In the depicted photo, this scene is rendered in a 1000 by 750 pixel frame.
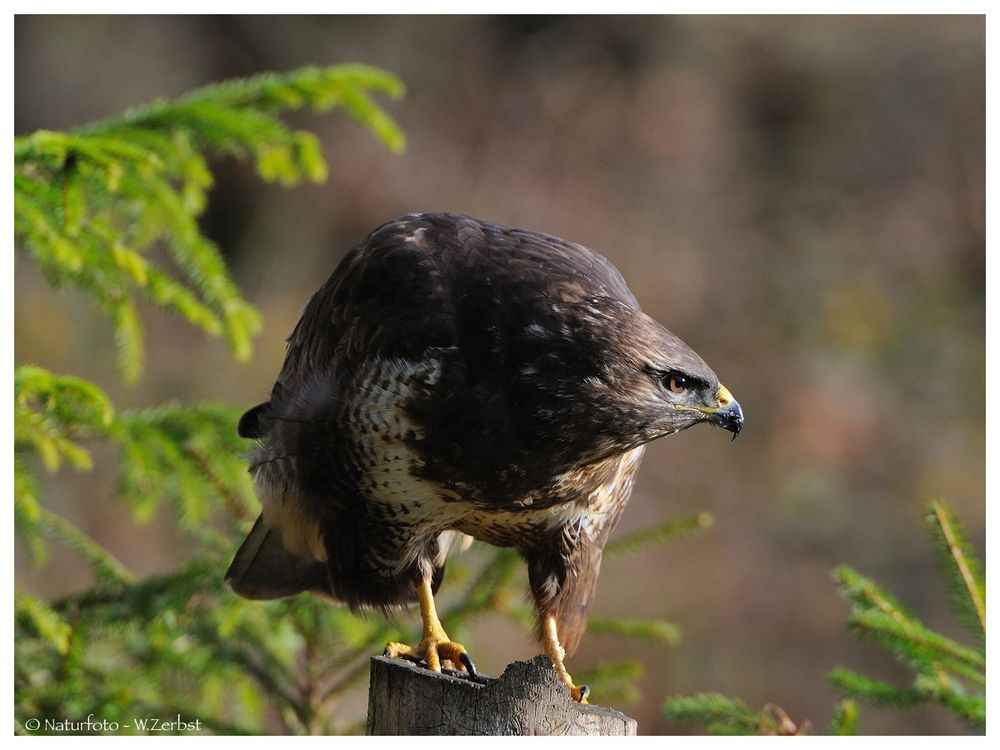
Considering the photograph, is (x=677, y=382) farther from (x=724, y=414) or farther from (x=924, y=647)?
(x=924, y=647)

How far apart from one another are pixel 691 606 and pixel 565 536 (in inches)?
255

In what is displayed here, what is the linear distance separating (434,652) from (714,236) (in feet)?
28.2

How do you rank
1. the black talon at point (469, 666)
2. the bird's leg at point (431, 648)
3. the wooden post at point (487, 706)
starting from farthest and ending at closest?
the bird's leg at point (431, 648) < the black talon at point (469, 666) < the wooden post at point (487, 706)

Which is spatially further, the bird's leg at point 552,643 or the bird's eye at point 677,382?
the bird's leg at point 552,643

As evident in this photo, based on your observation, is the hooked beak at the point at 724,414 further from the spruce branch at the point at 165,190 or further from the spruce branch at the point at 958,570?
the spruce branch at the point at 165,190

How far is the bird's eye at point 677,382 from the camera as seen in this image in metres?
2.89

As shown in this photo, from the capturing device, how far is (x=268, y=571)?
382 cm

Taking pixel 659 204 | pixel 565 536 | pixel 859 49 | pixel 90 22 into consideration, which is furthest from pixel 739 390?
pixel 565 536

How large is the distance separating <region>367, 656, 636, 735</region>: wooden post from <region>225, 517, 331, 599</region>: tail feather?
878 mm

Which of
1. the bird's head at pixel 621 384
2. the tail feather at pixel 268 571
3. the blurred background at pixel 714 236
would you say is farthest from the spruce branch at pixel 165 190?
the blurred background at pixel 714 236

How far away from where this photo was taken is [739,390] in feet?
35.4

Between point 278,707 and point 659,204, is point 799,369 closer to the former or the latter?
point 659,204

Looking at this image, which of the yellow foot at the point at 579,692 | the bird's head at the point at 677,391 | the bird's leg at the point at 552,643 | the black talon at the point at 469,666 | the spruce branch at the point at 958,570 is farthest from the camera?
the bird's leg at the point at 552,643

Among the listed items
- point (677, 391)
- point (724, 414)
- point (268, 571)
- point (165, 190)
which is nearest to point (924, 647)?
point (724, 414)
